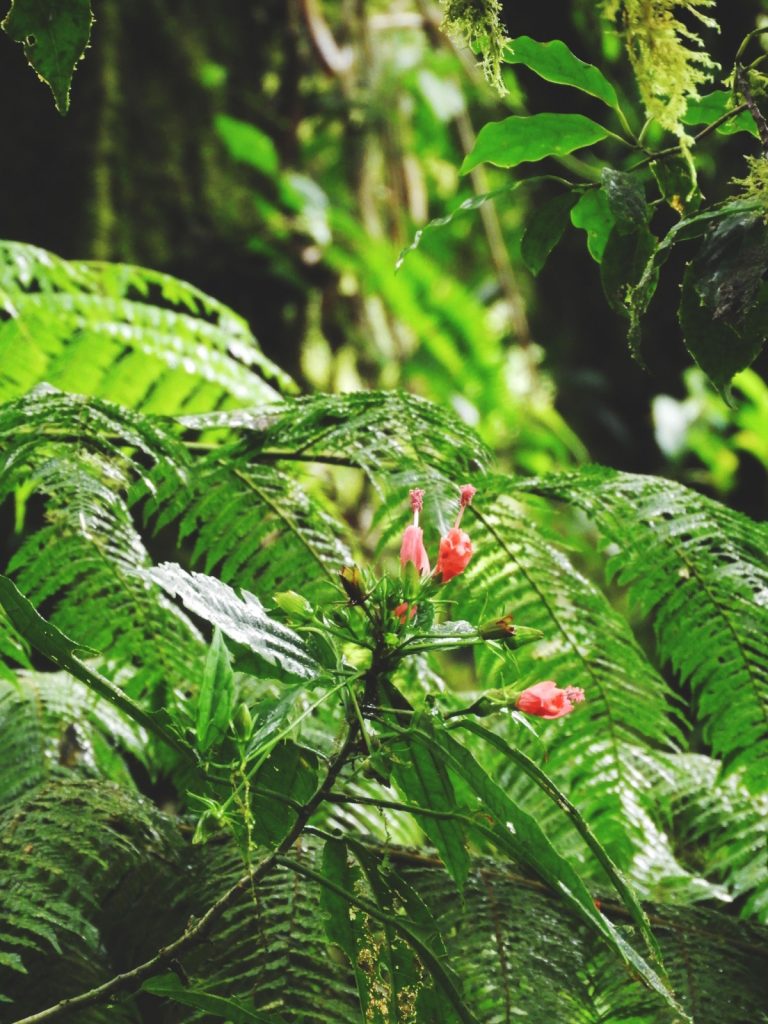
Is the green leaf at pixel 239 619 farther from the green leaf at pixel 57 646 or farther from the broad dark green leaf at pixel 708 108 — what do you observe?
the broad dark green leaf at pixel 708 108

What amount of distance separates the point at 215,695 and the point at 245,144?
8.93ft

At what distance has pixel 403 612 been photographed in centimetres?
62

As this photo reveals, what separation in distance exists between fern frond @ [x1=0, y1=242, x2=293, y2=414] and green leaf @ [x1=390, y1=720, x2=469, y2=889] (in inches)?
39.9

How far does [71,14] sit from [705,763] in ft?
3.91

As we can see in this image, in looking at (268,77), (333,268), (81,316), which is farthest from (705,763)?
(268,77)

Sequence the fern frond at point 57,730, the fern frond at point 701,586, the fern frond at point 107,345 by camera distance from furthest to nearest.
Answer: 1. the fern frond at point 107,345
2. the fern frond at point 57,730
3. the fern frond at point 701,586

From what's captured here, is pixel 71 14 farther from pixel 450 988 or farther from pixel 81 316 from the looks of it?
pixel 81 316

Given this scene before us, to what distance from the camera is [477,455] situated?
3.49 feet

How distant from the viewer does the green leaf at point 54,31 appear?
24.5 inches

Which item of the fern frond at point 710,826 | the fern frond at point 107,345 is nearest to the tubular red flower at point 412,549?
the fern frond at point 710,826

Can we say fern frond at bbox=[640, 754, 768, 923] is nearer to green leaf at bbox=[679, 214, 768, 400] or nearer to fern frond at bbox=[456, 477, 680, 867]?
fern frond at bbox=[456, 477, 680, 867]

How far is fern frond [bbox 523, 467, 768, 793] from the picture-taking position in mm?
930

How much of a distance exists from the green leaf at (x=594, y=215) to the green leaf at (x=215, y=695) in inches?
18.3

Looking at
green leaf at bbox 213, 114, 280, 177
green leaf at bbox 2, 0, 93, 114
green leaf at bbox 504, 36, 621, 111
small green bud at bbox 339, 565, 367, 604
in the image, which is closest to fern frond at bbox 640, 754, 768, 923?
small green bud at bbox 339, 565, 367, 604
